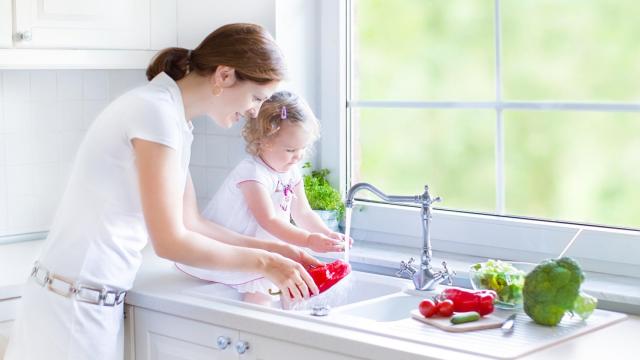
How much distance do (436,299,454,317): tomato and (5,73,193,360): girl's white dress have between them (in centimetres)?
64

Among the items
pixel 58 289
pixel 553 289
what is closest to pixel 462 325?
pixel 553 289

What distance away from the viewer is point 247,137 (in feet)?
8.39

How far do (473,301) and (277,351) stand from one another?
43cm

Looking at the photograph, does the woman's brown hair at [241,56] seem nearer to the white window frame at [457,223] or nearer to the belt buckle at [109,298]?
the belt buckle at [109,298]

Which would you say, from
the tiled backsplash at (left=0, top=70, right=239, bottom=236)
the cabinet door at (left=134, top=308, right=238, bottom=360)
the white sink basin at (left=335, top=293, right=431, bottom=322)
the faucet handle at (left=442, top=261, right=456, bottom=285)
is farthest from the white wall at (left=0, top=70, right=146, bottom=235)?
the faucet handle at (left=442, top=261, right=456, bottom=285)

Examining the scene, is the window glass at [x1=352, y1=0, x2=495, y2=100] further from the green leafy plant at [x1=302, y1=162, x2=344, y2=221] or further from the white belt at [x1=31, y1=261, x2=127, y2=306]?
the white belt at [x1=31, y1=261, x2=127, y2=306]

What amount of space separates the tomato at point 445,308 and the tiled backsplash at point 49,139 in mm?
1067

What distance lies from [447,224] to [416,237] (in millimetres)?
119

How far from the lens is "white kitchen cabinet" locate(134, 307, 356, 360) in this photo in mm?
2039

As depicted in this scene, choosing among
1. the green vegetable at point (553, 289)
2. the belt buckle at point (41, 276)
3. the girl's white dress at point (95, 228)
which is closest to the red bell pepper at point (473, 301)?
the green vegetable at point (553, 289)

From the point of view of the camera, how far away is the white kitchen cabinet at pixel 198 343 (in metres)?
2.04

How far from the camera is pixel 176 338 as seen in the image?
90.0 inches

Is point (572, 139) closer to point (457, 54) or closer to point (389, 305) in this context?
point (457, 54)

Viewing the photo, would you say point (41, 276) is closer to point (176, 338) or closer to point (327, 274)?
point (176, 338)
